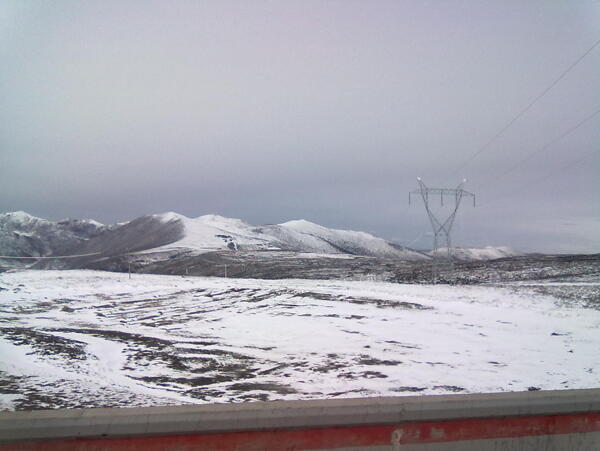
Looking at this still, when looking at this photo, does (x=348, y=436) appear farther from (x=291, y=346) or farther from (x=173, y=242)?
(x=173, y=242)

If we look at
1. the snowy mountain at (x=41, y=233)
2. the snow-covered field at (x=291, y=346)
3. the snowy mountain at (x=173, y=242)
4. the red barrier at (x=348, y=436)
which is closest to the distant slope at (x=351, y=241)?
the snowy mountain at (x=173, y=242)

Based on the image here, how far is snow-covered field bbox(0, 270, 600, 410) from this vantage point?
10352mm

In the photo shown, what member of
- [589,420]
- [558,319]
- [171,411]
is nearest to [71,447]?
[171,411]

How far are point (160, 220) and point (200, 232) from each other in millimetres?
29712

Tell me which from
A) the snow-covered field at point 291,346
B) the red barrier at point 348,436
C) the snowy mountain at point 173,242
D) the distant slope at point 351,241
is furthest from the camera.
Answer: the distant slope at point 351,241

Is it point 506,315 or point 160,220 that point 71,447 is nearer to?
point 506,315

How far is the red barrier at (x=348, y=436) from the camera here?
379 cm

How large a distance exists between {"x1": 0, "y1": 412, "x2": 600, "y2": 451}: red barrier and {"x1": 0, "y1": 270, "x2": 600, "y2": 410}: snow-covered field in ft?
18.7

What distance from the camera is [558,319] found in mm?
19609

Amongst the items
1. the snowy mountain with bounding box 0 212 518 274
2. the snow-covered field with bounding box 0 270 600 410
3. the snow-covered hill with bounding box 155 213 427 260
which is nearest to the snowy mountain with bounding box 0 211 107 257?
Answer: the snowy mountain with bounding box 0 212 518 274

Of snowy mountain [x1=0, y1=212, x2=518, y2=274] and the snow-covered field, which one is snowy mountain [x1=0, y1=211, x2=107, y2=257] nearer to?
snowy mountain [x1=0, y1=212, x2=518, y2=274]

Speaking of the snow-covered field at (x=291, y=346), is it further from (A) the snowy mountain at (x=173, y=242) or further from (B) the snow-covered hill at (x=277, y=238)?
(B) the snow-covered hill at (x=277, y=238)

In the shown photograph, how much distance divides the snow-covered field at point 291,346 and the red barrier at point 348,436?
18.7 ft

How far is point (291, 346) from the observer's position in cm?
1528
